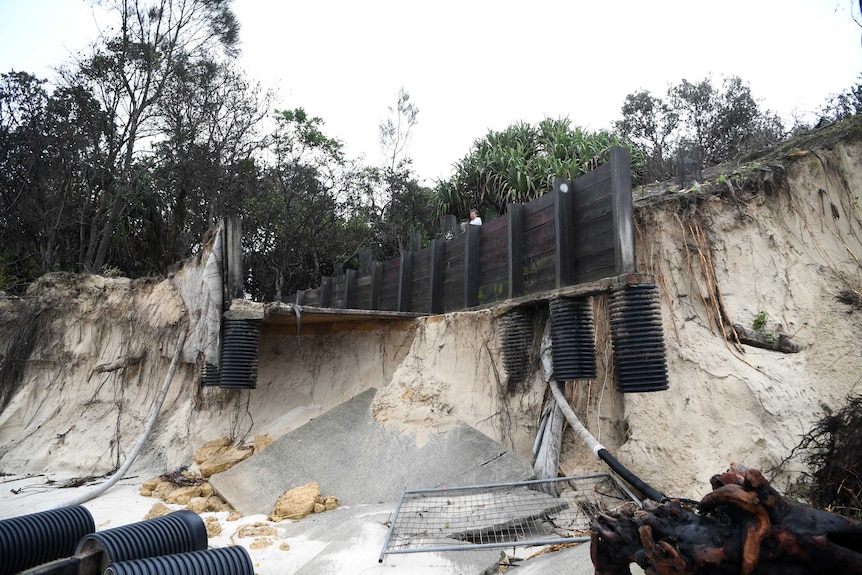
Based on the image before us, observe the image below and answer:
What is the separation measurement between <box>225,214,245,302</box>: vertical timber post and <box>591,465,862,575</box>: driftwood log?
6.52m

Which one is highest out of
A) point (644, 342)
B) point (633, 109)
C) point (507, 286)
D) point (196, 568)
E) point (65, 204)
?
point (633, 109)

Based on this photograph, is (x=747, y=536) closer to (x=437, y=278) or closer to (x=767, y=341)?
(x=767, y=341)

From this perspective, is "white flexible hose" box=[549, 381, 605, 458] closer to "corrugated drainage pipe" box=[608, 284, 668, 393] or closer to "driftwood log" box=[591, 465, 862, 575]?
"corrugated drainage pipe" box=[608, 284, 668, 393]

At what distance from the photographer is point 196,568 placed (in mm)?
3924

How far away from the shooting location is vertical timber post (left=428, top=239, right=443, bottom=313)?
9531mm

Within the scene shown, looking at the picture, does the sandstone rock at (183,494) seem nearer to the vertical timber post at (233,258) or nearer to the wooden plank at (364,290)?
the vertical timber post at (233,258)

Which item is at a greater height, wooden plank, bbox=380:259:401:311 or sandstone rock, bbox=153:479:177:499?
wooden plank, bbox=380:259:401:311

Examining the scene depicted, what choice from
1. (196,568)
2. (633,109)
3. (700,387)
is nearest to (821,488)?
(700,387)

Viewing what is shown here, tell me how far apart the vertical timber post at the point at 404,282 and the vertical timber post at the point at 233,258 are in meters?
3.58

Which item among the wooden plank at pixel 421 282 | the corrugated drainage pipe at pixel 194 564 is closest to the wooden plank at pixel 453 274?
the wooden plank at pixel 421 282

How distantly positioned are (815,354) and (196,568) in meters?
6.95

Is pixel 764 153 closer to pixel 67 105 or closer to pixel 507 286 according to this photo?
pixel 507 286

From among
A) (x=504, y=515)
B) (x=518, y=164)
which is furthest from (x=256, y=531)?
(x=518, y=164)

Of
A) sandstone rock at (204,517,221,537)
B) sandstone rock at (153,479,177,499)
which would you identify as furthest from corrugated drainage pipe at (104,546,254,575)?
sandstone rock at (153,479,177,499)
